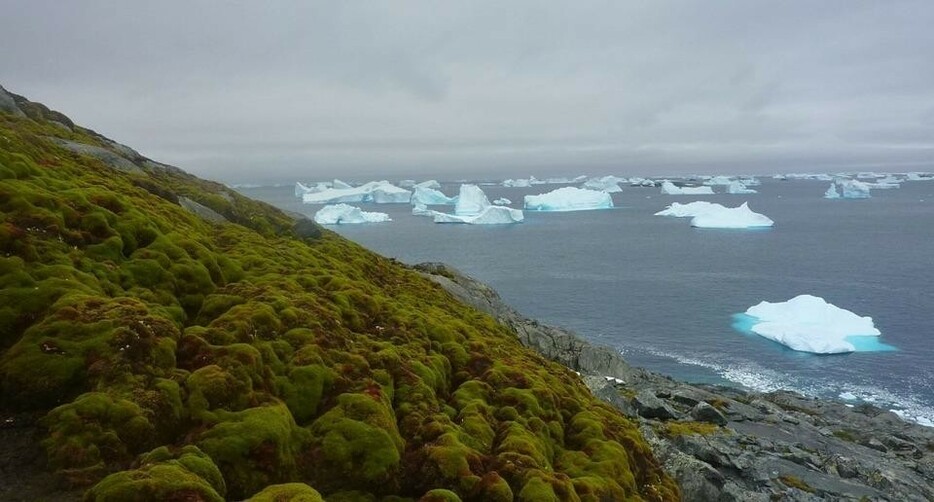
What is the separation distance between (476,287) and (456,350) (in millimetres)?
21374

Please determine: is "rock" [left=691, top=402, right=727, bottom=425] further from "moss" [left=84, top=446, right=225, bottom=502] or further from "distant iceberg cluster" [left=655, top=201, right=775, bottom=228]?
"distant iceberg cluster" [left=655, top=201, right=775, bottom=228]

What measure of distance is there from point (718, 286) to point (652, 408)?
74.8 meters

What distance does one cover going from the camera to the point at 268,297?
58.1 feet

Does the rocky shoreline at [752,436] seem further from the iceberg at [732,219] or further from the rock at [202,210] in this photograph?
the iceberg at [732,219]

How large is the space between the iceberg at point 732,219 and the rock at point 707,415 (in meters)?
161

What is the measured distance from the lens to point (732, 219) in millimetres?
184625

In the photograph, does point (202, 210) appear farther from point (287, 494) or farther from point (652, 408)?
point (652, 408)

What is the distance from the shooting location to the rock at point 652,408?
34153 millimetres

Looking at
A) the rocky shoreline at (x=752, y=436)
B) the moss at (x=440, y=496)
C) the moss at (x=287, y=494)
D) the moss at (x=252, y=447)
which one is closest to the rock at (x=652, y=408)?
the rocky shoreline at (x=752, y=436)

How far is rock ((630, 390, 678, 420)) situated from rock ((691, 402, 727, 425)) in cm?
281

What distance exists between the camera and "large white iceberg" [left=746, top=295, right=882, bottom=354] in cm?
6938

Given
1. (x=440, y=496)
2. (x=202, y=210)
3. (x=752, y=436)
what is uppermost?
(x=202, y=210)

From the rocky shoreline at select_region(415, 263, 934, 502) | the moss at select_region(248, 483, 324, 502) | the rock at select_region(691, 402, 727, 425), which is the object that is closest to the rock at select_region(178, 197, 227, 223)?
the rocky shoreline at select_region(415, 263, 934, 502)

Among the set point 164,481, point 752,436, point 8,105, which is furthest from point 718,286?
point 164,481
